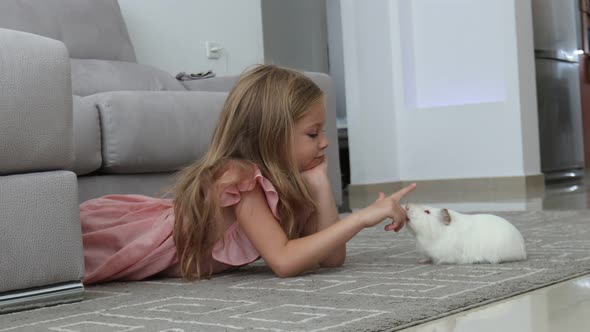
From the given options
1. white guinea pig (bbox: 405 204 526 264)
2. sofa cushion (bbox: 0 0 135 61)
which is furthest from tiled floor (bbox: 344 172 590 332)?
sofa cushion (bbox: 0 0 135 61)

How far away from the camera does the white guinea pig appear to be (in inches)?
62.9

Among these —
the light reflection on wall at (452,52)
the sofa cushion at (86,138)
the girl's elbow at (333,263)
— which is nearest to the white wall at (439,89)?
the light reflection on wall at (452,52)

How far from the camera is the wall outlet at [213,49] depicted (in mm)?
4121

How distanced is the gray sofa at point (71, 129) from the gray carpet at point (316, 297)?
0.09 meters

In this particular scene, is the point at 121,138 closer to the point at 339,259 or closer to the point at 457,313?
Result: the point at 339,259

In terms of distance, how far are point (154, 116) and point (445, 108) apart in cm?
266

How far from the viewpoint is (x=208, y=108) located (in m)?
2.63

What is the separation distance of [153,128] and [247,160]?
88cm

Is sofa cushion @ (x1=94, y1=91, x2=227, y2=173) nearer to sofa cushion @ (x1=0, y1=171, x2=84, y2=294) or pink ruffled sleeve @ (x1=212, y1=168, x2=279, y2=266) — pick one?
pink ruffled sleeve @ (x1=212, y1=168, x2=279, y2=266)

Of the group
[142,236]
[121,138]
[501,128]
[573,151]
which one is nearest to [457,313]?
[142,236]

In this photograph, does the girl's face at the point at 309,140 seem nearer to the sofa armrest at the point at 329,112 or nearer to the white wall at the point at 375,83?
the sofa armrest at the point at 329,112

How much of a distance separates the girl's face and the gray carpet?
22 centimetres

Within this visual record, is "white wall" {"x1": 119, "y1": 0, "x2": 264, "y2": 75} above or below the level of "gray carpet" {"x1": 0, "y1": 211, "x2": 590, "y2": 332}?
above

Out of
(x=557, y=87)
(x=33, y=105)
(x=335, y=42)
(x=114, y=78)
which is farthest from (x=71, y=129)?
(x=335, y=42)
